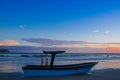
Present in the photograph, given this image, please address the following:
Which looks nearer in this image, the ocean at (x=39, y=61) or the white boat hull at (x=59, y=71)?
the white boat hull at (x=59, y=71)

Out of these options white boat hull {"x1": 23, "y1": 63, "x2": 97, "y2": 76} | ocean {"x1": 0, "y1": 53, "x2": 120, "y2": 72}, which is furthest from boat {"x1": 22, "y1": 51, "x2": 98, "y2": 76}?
ocean {"x1": 0, "y1": 53, "x2": 120, "y2": 72}

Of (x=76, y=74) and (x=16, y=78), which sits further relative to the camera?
(x=76, y=74)

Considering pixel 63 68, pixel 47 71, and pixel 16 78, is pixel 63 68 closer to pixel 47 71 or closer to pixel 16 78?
pixel 47 71

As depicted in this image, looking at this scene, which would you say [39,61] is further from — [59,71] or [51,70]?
[51,70]

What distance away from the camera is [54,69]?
72.4 ft

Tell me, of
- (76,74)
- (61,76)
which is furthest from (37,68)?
(76,74)

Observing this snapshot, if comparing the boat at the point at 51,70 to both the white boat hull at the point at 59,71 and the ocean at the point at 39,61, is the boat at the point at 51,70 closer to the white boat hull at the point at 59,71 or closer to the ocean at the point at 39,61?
the white boat hull at the point at 59,71

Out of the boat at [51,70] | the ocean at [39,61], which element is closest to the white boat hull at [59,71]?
the boat at [51,70]

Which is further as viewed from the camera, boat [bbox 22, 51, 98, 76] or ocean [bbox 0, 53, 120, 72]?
ocean [bbox 0, 53, 120, 72]

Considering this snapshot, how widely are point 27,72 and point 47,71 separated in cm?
181

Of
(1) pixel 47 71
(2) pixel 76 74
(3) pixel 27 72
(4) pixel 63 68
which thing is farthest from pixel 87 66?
(3) pixel 27 72

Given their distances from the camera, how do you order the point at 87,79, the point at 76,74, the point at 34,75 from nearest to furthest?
1. the point at 87,79
2. the point at 34,75
3. the point at 76,74

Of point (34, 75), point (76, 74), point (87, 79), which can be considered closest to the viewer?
point (87, 79)

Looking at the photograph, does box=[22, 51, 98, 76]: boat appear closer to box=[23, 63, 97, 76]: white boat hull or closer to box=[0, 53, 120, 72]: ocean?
box=[23, 63, 97, 76]: white boat hull
